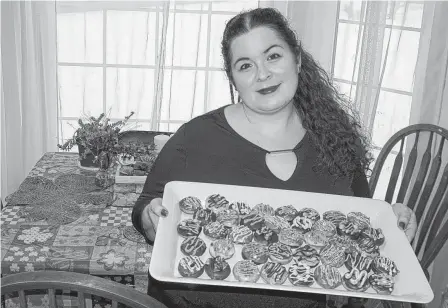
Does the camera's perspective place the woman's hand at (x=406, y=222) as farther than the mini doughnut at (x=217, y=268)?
Yes

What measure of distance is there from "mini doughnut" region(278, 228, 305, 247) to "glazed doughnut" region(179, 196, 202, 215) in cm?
25

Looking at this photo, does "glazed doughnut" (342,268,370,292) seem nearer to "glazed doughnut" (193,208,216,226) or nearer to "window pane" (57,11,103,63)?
"glazed doughnut" (193,208,216,226)

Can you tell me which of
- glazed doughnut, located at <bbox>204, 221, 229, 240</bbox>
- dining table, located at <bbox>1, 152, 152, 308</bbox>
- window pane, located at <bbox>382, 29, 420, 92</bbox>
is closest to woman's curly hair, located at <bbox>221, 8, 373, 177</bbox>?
glazed doughnut, located at <bbox>204, 221, 229, 240</bbox>

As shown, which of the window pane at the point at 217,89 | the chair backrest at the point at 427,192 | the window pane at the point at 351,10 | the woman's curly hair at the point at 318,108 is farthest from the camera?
the window pane at the point at 217,89

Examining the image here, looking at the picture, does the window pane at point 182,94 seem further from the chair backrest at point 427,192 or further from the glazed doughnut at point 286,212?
the glazed doughnut at point 286,212

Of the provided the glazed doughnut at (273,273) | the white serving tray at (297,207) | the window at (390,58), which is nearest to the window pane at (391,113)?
the window at (390,58)

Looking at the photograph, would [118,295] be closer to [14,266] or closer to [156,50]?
[14,266]

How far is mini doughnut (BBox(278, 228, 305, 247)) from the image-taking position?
148 cm

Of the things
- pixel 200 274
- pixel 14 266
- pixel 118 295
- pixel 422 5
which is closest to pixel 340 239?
pixel 200 274

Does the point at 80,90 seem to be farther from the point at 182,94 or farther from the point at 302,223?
the point at 302,223

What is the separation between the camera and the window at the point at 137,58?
2.91 metres

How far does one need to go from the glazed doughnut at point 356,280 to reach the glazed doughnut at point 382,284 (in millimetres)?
18

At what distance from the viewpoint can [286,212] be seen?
59.1 inches

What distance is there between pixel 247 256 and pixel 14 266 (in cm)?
71
